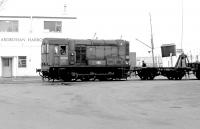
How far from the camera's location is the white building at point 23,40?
44344 millimetres

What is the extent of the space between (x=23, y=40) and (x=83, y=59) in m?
13.5

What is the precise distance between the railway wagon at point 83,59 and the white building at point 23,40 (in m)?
12.2

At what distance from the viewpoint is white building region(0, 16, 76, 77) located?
44.3m

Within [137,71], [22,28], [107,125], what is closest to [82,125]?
[107,125]

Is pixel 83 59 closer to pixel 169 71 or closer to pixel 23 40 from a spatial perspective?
pixel 169 71

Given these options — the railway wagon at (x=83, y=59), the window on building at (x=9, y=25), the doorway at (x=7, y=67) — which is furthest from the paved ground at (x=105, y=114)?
the window on building at (x=9, y=25)

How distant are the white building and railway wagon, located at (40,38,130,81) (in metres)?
12.2

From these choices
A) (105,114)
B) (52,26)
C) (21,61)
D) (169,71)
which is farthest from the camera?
(52,26)

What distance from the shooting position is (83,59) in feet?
110

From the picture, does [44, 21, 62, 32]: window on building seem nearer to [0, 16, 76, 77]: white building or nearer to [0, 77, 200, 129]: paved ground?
[0, 16, 76, 77]: white building

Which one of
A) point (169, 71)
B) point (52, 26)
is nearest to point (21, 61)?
point (52, 26)

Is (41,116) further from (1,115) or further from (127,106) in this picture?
(127,106)

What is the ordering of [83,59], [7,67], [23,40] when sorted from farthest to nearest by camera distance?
[7,67]
[23,40]
[83,59]

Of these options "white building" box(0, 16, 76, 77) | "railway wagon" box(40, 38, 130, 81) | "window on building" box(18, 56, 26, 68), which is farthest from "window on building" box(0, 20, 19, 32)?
"railway wagon" box(40, 38, 130, 81)
